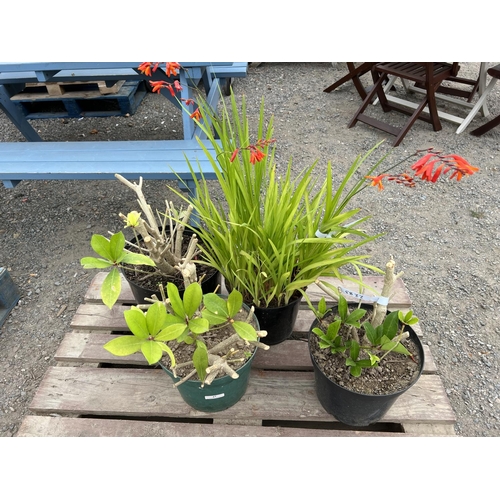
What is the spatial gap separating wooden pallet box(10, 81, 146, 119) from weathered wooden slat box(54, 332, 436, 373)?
2489 mm

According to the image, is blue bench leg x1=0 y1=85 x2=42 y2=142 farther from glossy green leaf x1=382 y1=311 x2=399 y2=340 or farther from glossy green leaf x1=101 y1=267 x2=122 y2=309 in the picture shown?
glossy green leaf x1=382 y1=311 x2=399 y2=340

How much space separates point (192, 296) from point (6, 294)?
1.50m

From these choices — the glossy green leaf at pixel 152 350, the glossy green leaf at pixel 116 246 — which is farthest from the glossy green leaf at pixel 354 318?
the glossy green leaf at pixel 116 246

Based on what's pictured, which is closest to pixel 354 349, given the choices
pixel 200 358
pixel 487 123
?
pixel 200 358

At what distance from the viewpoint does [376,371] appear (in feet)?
3.78

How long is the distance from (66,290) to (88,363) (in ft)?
2.51

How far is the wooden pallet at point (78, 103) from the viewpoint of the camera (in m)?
3.16

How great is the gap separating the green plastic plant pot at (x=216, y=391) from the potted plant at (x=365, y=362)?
245 millimetres

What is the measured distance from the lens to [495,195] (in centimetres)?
263

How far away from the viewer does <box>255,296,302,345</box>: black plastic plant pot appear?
4.35 feet

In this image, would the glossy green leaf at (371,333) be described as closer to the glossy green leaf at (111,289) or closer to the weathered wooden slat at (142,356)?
the weathered wooden slat at (142,356)

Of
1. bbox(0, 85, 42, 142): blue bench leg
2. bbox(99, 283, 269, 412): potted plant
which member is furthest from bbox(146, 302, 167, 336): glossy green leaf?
bbox(0, 85, 42, 142): blue bench leg

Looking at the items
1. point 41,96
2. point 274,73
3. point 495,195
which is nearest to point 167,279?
point 495,195
